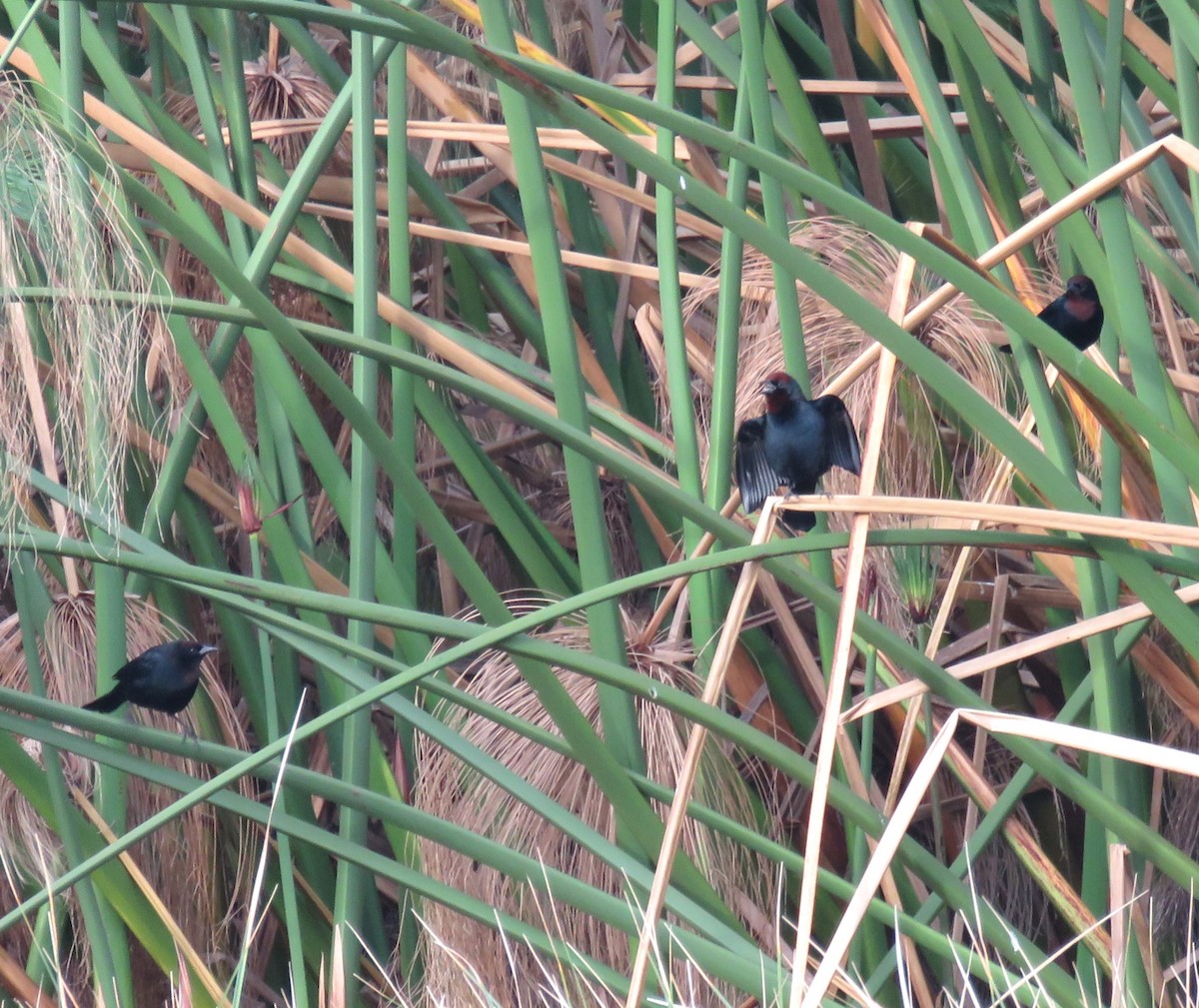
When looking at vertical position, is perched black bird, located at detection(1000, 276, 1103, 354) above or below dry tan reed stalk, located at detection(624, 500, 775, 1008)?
above

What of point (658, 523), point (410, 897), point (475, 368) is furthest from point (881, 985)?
point (475, 368)

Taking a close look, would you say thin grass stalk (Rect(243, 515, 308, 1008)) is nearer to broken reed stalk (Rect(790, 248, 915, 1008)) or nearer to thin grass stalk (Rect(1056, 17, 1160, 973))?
broken reed stalk (Rect(790, 248, 915, 1008))

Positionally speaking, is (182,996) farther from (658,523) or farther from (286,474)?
(658,523)

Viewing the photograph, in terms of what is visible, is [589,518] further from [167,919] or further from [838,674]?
[167,919]

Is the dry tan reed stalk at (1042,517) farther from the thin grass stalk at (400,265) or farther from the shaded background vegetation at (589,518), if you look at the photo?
the thin grass stalk at (400,265)

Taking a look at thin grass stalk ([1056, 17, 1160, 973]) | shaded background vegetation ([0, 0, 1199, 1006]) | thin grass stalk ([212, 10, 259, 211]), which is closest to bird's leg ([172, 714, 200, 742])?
shaded background vegetation ([0, 0, 1199, 1006])

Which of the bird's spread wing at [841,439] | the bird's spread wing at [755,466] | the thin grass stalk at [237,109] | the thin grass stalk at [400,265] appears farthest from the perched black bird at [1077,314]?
the thin grass stalk at [237,109]

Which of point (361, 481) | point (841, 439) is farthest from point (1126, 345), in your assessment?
point (361, 481)
